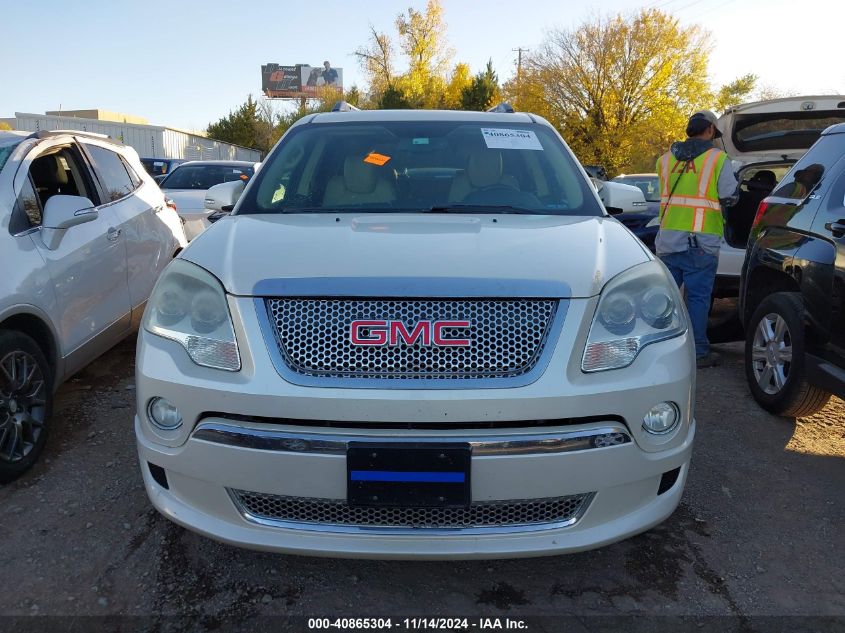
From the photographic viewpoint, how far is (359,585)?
2400 millimetres

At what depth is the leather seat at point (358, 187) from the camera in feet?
10.1

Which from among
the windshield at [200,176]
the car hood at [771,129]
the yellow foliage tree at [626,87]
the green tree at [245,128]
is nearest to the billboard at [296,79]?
the green tree at [245,128]

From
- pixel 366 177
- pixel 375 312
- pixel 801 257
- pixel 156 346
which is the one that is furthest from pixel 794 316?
pixel 156 346

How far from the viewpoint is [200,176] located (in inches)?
393

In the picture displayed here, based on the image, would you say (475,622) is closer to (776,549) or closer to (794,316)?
(776,549)

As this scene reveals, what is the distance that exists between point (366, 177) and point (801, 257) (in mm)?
2468

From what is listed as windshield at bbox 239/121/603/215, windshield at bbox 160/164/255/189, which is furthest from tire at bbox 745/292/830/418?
windshield at bbox 160/164/255/189

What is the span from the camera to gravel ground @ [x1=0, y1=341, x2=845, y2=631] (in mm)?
2277

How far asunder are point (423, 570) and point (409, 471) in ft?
2.51

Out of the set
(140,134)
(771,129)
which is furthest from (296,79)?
(771,129)

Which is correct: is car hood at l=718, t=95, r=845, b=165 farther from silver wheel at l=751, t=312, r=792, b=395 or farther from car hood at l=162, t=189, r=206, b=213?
car hood at l=162, t=189, r=206, b=213

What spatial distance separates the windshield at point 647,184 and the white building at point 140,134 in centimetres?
2448

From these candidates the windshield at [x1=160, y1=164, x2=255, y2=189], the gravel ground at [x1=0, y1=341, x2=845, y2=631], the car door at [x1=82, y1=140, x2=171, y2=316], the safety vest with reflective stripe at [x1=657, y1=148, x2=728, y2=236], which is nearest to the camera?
the gravel ground at [x1=0, y1=341, x2=845, y2=631]

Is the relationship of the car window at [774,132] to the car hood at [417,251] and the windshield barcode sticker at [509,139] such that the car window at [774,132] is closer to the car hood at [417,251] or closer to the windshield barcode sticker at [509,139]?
the windshield barcode sticker at [509,139]
